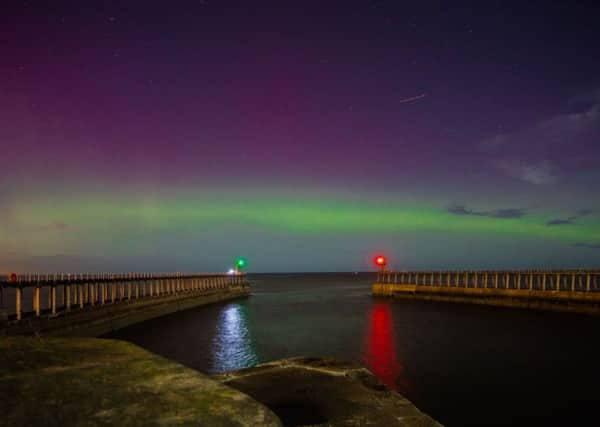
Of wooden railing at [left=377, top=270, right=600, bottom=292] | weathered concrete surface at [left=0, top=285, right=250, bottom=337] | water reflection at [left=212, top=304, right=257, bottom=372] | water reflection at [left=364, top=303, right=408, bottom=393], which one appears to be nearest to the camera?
water reflection at [left=364, top=303, right=408, bottom=393]

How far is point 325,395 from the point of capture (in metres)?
9.19

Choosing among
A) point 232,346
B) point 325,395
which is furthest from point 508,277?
point 325,395

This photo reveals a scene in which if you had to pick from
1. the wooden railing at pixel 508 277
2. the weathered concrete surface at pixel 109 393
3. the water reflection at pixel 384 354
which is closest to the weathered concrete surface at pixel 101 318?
the weathered concrete surface at pixel 109 393

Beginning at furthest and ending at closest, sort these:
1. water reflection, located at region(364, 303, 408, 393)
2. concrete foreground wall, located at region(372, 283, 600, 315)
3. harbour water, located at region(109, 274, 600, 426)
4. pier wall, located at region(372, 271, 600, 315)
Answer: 1. pier wall, located at region(372, 271, 600, 315)
2. concrete foreground wall, located at region(372, 283, 600, 315)
3. water reflection, located at region(364, 303, 408, 393)
4. harbour water, located at region(109, 274, 600, 426)

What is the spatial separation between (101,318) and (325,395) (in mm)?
27450

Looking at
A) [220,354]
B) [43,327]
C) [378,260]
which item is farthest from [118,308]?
[378,260]

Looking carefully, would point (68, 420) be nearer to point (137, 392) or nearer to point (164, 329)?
point (137, 392)

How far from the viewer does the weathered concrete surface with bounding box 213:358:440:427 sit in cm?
773

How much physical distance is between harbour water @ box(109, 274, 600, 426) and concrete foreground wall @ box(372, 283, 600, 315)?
2081 mm

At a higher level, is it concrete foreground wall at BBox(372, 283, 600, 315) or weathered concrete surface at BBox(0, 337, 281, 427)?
weathered concrete surface at BBox(0, 337, 281, 427)

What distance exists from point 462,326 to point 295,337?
1603 cm

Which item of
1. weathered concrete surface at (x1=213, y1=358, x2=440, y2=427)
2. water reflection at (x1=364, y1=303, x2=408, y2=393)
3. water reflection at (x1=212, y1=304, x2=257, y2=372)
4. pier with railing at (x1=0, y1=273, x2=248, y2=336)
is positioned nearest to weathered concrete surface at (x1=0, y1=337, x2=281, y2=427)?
weathered concrete surface at (x1=213, y1=358, x2=440, y2=427)

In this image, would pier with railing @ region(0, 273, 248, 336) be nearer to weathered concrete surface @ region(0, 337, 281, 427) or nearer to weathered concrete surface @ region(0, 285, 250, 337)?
weathered concrete surface @ region(0, 285, 250, 337)

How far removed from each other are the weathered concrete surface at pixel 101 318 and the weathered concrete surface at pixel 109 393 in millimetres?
17118
